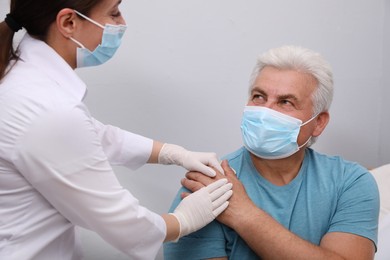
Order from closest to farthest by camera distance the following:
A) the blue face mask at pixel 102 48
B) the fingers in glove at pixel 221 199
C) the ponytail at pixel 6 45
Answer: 1. the ponytail at pixel 6 45
2. the blue face mask at pixel 102 48
3. the fingers in glove at pixel 221 199

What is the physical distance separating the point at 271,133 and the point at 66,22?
2.27ft

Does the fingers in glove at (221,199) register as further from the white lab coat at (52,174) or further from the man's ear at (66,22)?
the man's ear at (66,22)

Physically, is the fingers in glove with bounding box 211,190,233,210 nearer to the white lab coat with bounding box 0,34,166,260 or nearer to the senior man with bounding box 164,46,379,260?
the senior man with bounding box 164,46,379,260

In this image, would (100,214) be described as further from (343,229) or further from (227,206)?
(343,229)

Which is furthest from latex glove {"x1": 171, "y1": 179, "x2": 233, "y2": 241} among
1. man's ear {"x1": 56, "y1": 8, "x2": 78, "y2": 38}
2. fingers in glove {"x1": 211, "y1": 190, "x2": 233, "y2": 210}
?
man's ear {"x1": 56, "y1": 8, "x2": 78, "y2": 38}

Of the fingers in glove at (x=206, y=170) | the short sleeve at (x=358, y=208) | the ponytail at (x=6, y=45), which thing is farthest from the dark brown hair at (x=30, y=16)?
the short sleeve at (x=358, y=208)

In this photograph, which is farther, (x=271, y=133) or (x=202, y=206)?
(x=271, y=133)

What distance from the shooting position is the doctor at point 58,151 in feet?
3.26

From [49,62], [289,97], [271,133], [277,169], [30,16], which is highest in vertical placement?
[30,16]

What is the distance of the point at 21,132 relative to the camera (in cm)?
98

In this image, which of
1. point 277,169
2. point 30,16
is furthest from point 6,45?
point 277,169

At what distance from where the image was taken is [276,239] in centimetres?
131

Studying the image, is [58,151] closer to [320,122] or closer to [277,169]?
[277,169]

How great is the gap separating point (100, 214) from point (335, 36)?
1.80 metres
